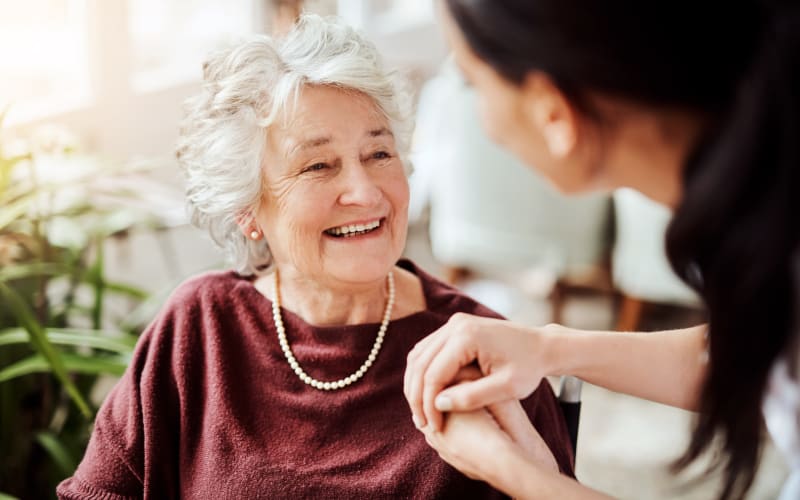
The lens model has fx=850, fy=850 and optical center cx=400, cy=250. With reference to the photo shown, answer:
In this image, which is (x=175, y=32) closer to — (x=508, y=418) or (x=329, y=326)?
(x=329, y=326)

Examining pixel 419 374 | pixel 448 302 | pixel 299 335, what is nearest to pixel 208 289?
pixel 299 335

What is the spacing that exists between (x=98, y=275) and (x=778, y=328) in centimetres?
159

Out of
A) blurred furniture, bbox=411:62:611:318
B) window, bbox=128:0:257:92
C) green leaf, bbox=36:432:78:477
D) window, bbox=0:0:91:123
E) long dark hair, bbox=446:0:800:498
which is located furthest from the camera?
blurred furniture, bbox=411:62:611:318

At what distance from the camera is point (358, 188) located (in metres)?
1.36

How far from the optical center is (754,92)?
678 millimetres

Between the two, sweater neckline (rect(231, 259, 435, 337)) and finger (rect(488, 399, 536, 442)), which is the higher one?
finger (rect(488, 399, 536, 442))

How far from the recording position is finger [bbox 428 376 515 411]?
41.2 inches

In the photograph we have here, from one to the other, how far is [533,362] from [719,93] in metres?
0.50

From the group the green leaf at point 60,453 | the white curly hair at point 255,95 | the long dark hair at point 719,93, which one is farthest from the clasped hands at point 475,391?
the green leaf at point 60,453

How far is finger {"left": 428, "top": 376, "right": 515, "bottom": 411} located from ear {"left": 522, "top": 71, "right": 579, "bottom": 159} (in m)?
0.34

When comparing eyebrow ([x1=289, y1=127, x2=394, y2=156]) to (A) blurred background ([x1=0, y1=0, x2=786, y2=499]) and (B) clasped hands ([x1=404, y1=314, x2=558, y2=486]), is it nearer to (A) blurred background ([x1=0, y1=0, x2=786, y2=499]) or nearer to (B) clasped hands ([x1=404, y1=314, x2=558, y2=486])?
(B) clasped hands ([x1=404, y1=314, x2=558, y2=486])

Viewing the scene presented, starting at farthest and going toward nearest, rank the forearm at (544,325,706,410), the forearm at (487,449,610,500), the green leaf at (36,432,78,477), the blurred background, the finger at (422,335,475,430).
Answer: the blurred background, the green leaf at (36,432,78,477), the forearm at (544,325,706,410), the finger at (422,335,475,430), the forearm at (487,449,610,500)

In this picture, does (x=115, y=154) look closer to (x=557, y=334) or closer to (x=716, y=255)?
(x=557, y=334)

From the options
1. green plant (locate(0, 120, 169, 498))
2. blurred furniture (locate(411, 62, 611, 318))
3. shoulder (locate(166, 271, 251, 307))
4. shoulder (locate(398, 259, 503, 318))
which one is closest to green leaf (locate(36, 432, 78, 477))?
green plant (locate(0, 120, 169, 498))
